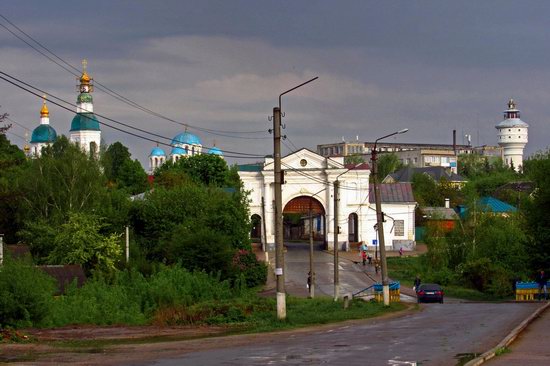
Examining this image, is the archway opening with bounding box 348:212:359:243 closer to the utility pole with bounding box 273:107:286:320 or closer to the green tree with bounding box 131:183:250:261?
the green tree with bounding box 131:183:250:261

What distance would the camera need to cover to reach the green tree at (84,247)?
5994 cm

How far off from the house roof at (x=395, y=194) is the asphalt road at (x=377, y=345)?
6033 cm

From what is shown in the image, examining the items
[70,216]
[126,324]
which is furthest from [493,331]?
[70,216]

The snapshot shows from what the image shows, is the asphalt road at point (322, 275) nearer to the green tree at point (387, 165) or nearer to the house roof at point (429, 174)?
the house roof at point (429, 174)

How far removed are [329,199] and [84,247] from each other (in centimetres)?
3547

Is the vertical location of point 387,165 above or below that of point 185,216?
above

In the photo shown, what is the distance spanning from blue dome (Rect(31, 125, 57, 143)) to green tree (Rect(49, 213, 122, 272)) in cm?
10454

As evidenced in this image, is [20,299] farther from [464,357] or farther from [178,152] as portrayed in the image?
[178,152]

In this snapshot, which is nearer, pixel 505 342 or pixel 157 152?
pixel 505 342

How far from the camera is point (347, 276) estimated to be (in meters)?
70.6

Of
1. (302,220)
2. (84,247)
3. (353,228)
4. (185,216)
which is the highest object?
(302,220)

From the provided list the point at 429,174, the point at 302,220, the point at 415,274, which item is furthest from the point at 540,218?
the point at 429,174

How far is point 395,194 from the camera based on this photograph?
96.9m

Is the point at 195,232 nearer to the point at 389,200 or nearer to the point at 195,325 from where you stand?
the point at 195,325
